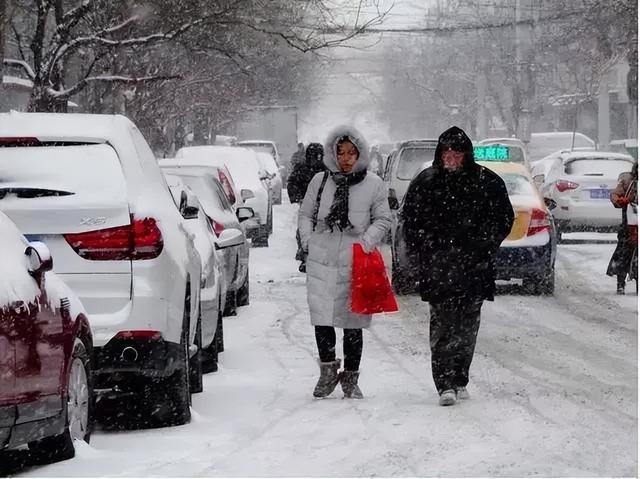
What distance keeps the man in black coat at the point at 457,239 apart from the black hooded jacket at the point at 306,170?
7.53m

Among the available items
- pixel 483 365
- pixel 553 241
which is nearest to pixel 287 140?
pixel 553 241

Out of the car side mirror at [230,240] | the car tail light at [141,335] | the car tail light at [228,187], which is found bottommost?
the car tail light at [228,187]

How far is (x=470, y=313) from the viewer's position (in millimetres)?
10102

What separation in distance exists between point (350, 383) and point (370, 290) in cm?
63

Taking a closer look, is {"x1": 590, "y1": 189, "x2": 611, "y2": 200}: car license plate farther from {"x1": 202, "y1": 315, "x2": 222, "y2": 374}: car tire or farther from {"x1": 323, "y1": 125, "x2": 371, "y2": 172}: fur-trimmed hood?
{"x1": 323, "y1": 125, "x2": 371, "y2": 172}: fur-trimmed hood

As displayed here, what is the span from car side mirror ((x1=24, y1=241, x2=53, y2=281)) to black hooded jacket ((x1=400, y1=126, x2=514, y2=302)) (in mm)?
3165

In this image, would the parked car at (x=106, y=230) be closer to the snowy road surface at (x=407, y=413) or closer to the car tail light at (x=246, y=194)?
the snowy road surface at (x=407, y=413)

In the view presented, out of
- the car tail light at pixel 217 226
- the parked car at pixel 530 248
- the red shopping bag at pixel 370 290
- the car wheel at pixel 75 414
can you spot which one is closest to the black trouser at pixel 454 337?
the red shopping bag at pixel 370 290

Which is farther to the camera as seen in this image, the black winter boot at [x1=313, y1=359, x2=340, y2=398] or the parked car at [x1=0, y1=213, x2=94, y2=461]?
the black winter boot at [x1=313, y1=359, x2=340, y2=398]

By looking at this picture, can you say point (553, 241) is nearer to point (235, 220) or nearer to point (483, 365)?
point (235, 220)

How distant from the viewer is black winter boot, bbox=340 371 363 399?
10.2 m

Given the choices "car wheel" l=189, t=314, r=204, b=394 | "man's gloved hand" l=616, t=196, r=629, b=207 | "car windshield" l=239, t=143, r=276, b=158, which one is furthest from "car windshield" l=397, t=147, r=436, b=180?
"car windshield" l=239, t=143, r=276, b=158

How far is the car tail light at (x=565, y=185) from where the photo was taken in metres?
27.5

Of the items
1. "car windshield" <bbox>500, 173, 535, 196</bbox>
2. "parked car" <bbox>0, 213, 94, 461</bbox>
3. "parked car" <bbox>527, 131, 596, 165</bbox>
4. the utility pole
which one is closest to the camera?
"parked car" <bbox>0, 213, 94, 461</bbox>
